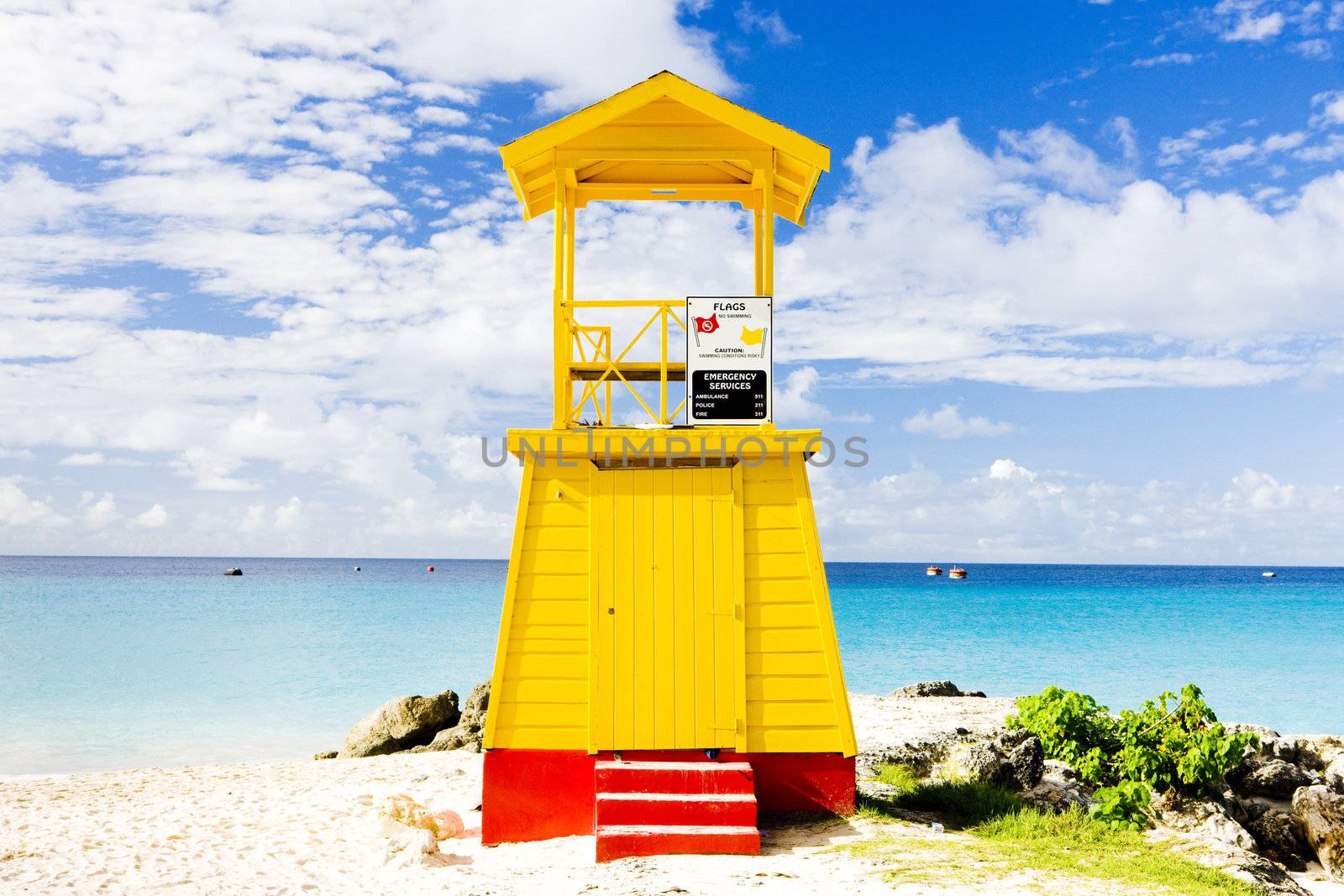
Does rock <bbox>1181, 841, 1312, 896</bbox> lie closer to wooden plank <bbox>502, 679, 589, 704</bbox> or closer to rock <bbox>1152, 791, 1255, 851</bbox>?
rock <bbox>1152, 791, 1255, 851</bbox>

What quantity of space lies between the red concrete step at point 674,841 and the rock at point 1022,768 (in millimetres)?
3496

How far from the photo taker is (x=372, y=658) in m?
32.9

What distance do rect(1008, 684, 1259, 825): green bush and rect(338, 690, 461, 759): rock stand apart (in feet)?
34.8

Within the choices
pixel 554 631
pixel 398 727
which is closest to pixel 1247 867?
pixel 554 631

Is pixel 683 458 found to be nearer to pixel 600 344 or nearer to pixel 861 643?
pixel 600 344

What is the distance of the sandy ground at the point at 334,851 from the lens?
6680 millimetres

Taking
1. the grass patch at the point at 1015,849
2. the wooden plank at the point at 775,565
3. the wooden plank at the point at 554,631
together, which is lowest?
the grass patch at the point at 1015,849

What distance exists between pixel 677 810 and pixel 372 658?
27813mm

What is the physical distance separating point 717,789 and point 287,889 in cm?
369

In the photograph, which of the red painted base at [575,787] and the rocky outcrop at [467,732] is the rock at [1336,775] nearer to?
the red painted base at [575,787]

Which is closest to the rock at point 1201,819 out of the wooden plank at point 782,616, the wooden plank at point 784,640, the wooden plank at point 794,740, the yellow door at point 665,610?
the wooden plank at point 794,740

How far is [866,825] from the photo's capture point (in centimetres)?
800

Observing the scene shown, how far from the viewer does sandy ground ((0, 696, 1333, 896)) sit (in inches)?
263

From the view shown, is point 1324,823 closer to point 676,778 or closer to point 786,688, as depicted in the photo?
point 786,688
